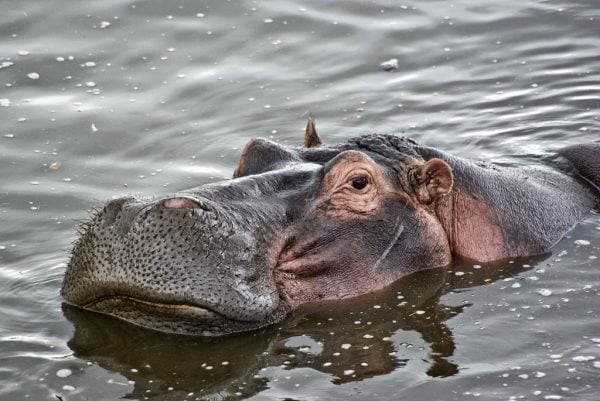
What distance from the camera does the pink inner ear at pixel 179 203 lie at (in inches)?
252

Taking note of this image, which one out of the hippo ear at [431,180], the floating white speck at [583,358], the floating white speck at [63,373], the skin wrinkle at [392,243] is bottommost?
the floating white speck at [583,358]

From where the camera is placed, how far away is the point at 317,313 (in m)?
7.11

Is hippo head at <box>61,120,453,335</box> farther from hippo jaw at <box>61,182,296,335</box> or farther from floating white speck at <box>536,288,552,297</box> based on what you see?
floating white speck at <box>536,288,552,297</box>

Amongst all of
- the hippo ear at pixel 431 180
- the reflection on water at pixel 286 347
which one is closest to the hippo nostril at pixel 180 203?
the reflection on water at pixel 286 347

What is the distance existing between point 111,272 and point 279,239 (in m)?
1.01

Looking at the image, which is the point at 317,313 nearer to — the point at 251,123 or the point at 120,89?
the point at 251,123

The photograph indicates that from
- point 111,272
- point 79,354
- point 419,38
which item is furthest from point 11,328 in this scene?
point 419,38

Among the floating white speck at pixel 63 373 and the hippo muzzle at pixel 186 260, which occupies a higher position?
the hippo muzzle at pixel 186 260

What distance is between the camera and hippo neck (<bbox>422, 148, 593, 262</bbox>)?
761 centimetres

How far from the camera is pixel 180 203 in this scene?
6414 mm

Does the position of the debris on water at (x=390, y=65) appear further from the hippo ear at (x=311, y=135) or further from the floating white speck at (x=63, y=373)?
the floating white speck at (x=63, y=373)

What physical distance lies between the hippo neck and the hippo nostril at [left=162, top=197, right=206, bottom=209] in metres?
1.85

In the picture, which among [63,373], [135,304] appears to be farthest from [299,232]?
[63,373]

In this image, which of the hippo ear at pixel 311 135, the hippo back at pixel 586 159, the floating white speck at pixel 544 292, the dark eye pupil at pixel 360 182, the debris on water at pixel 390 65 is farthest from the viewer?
the debris on water at pixel 390 65
